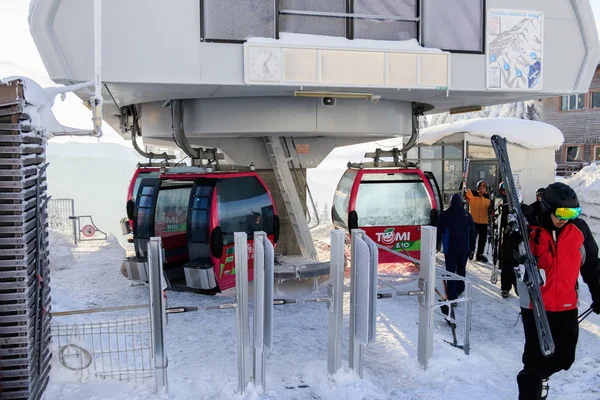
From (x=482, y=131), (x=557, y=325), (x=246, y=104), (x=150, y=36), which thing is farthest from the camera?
(x=482, y=131)

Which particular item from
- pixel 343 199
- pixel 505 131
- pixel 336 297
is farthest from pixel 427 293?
pixel 505 131

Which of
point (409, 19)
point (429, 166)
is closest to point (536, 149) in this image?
point (429, 166)

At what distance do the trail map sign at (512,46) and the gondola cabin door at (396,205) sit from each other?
2.08m

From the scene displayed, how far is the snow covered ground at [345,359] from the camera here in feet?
15.9

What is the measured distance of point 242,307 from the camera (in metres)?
4.88

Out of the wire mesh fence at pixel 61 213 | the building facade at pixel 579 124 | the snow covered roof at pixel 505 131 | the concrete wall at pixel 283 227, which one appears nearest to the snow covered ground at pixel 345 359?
the concrete wall at pixel 283 227

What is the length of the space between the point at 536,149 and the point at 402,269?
10715 millimetres

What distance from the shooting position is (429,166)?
19.3 metres

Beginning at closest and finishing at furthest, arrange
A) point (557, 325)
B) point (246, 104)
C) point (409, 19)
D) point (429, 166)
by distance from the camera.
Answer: point (557, 325)
point (409, 19)
point (246, 104)
point (429, 166)

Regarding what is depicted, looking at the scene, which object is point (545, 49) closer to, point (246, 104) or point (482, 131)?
point (246, 104)

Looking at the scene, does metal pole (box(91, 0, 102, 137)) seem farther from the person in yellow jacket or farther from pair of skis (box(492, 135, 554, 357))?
the person in yellow jacket

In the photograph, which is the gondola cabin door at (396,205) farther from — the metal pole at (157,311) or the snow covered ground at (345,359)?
the metal pole at (157,311)

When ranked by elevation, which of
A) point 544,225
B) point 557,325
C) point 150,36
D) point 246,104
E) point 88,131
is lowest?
point 557,325

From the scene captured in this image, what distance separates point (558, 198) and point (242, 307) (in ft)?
8.89
